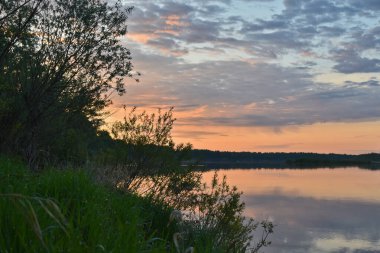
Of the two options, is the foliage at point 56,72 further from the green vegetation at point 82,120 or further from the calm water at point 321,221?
the calm water at point 321,221

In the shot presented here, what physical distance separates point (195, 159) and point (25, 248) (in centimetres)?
2140

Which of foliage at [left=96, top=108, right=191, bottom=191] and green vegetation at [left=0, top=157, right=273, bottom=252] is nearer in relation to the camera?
green vegetation at [left=0, top=157, right=273, bottom=252]

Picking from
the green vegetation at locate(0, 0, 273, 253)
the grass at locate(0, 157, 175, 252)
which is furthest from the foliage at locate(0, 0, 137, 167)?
the grass at locate(0, 157, 175, 252)

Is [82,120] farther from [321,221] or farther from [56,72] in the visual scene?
[321,221]

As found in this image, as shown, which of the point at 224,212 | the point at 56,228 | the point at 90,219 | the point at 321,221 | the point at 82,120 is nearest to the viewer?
the point at 56,228

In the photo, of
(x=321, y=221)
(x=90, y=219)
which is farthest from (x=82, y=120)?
→ (x=321, y=221)

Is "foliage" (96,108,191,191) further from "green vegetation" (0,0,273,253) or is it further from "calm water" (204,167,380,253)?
"calm water" (204,167,380,253)

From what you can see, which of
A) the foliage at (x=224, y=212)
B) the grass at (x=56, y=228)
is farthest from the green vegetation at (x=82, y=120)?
the grass at (x=56, y=228)

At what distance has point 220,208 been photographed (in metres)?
18.2

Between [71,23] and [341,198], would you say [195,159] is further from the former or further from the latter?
[341,198]

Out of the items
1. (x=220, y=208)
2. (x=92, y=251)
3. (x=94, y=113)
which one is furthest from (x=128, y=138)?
(x=92, y=251)

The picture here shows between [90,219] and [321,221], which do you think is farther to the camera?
[321,221]

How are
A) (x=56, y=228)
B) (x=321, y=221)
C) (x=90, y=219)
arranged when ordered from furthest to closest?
1. (x=321, y=221)
2. (x=90, y=219)
3. (x=56, y=228)

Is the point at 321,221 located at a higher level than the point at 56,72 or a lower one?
lower
